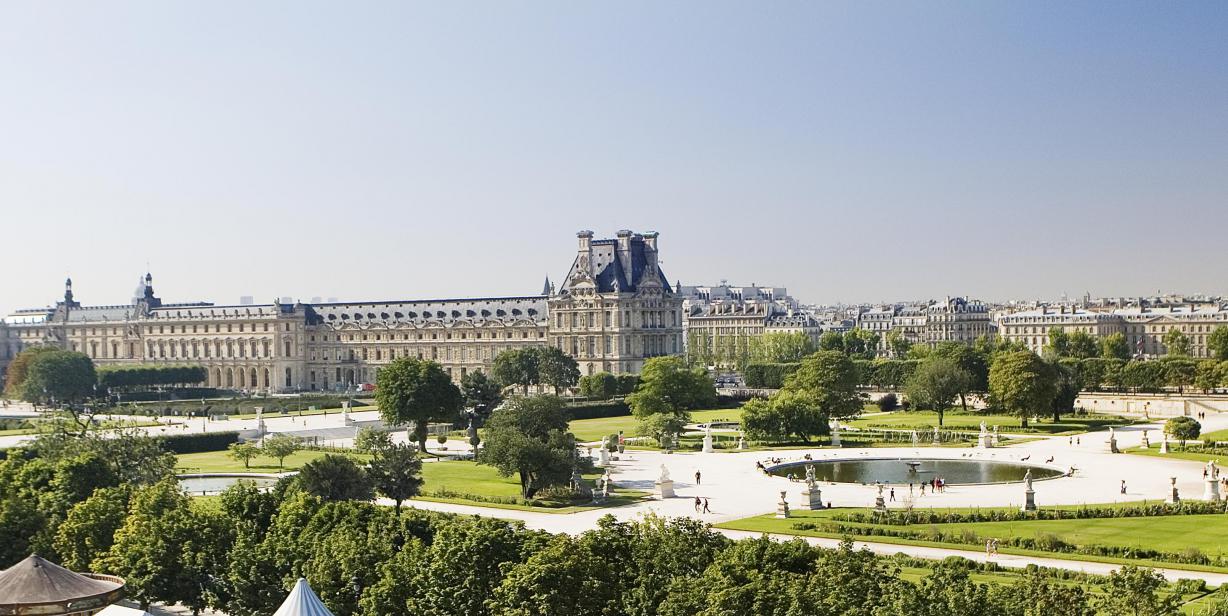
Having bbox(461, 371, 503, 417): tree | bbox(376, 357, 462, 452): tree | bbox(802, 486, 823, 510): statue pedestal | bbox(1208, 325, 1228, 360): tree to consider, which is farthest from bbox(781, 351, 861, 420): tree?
bbox(1208, 325, 1228, 360): tree

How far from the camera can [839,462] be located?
57.7 m

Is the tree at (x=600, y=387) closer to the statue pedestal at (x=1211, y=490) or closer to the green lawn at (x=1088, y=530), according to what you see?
the green lawn at (x=1088, y=530)

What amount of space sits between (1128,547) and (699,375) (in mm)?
52833

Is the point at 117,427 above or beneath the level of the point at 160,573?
above

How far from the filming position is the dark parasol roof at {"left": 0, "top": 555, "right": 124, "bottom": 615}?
1032 inches

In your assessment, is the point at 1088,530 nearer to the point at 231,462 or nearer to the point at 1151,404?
the point at 231,462

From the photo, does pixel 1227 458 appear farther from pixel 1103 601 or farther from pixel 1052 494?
pixel 1103 601

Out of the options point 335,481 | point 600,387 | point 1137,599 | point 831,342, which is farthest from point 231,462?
point 831,342

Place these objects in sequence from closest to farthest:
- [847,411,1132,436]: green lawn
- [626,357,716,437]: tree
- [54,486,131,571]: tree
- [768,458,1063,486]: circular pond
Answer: [54,486,131,571]: tree, [768,458,1063,486]: circular pond, [847,411,1132,436]: green lawn, [626,357,716,437]: tree

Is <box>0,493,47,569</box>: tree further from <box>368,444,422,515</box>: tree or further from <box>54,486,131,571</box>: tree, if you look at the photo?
<box>368,444,422,515</box>: tree

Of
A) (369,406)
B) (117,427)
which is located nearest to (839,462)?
(117,427)

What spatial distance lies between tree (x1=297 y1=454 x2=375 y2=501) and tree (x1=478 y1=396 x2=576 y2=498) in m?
7.04

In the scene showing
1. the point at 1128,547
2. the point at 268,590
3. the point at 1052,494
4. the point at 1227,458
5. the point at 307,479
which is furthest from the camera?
the point at 1227,458

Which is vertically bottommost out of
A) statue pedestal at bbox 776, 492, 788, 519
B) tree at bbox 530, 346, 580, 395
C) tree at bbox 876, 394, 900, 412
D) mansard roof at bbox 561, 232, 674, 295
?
statue pedestal at bbox 776, 492, 788, 519
